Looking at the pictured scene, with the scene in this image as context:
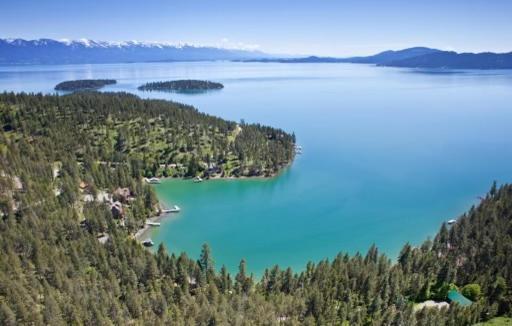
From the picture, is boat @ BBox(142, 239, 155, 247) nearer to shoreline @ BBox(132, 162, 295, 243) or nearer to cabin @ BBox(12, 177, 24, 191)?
shoreline @ BBox(132, 162, 295, 243)

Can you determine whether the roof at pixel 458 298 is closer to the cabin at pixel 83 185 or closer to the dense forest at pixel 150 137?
the dense forest at pixel 150 137

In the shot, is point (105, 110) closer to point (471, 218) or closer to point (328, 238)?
point (328, 238)

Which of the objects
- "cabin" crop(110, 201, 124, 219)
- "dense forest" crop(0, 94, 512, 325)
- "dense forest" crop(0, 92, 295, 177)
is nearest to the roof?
"dense forest" crop(0, 94, 512, 325)

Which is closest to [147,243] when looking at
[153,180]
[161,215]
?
[161,215]

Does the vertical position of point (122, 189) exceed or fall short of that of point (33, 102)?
it falls short

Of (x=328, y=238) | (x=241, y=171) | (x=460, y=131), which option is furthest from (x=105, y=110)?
(x=460, y=131)

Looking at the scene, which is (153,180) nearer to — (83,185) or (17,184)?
(83,185)
